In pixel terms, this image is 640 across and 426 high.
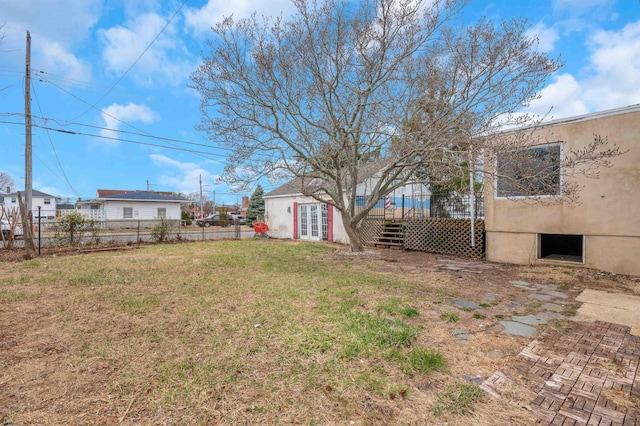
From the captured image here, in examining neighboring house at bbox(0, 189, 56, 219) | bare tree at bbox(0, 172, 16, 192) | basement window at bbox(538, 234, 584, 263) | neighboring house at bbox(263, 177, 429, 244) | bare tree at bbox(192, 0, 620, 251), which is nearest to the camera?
bare tree at bbox(192, 0, 620, 251)

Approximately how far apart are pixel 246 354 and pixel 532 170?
678 cm

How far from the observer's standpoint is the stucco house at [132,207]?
1075 inches

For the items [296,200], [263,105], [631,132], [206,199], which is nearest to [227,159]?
[263,105]

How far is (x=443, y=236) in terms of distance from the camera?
33.8 ft

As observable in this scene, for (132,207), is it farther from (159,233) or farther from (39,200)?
(39,200)

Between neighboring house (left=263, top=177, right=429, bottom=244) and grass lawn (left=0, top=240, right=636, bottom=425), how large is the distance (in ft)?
28.4

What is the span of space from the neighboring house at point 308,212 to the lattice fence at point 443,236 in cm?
244

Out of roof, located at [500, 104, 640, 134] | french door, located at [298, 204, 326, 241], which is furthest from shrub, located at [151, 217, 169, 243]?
roof, located at [500, 104, 640, 134]

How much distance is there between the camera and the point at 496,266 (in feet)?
26.3

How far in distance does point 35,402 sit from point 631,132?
1001 centimetres

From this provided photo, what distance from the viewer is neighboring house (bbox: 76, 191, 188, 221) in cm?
2733

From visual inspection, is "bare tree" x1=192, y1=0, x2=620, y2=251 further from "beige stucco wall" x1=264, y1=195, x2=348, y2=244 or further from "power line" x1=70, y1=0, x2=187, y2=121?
"beige stucco wall" x1=264, y1=195, x2=348, y2=244

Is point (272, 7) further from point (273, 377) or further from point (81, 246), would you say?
point (81, 246)

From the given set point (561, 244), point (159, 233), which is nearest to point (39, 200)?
point (159, 233)
